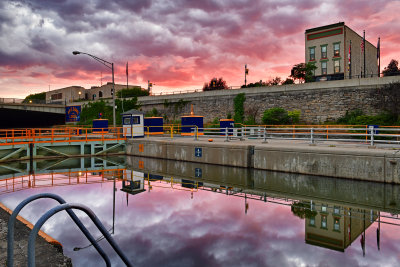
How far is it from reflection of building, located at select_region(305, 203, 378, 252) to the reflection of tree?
0.48ft

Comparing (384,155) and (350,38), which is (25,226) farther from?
(350,38)

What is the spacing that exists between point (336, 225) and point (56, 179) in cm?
1409

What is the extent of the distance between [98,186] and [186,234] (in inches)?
316

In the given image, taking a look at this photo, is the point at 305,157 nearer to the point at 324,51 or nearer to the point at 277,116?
the point at 277,116

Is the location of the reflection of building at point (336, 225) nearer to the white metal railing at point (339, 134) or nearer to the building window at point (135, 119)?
the white metal railing at point (339, 134)

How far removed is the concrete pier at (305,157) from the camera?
13.1 metres

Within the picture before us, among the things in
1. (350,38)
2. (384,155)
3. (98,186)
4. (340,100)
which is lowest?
(98,186)

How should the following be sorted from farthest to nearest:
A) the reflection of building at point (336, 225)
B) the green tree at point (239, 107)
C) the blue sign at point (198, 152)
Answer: the green tree at point (239, 107) → the blue sign at point (198, 152) → the reflection of building at point (336, 225)

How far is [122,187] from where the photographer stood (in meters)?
14.2

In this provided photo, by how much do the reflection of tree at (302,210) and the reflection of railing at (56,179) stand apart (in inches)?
397

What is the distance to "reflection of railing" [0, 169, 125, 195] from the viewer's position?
1427 centimetres

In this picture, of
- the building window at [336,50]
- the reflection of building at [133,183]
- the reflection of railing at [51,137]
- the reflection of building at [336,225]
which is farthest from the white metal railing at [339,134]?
the building window at [336,50]

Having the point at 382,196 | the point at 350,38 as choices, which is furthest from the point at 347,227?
the point at 350,38

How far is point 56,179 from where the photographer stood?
52.9 ft
